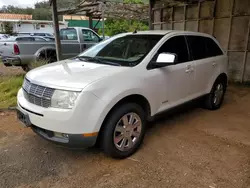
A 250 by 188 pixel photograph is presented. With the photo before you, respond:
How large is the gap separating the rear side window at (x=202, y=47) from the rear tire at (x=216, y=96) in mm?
648

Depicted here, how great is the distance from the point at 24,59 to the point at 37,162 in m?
5.81

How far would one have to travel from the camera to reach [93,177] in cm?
272

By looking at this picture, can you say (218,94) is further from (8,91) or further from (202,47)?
(8,91)

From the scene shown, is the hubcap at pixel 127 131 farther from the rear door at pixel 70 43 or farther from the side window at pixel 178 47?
the rear door at pixel 70 43

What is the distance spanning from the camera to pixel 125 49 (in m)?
3.72

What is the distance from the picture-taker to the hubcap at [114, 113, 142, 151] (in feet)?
9.64

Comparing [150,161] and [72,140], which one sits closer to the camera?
[72,140]

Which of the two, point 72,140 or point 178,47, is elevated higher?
point 178,47

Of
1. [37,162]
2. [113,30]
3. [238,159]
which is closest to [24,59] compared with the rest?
[37,162]

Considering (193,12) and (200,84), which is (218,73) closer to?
(200,84)

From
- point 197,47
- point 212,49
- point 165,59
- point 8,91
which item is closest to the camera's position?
point 165,59

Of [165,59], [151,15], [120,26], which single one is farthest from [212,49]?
[120,26]

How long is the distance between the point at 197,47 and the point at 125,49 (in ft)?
4.98

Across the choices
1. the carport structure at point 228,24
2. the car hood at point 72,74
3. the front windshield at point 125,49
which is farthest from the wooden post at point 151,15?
the car hood at point 72,74
